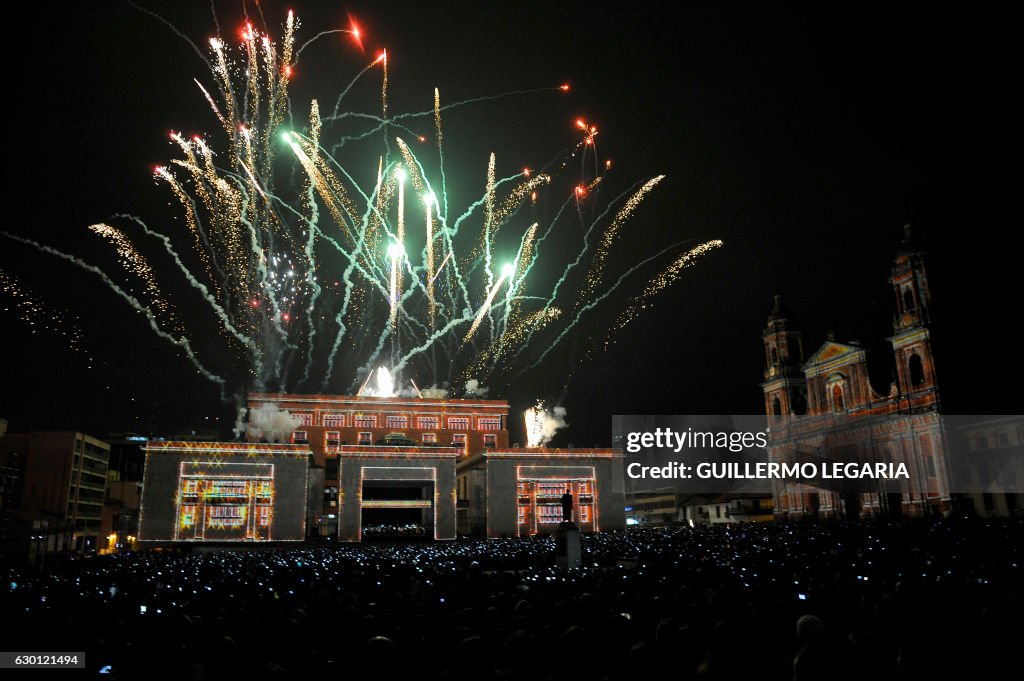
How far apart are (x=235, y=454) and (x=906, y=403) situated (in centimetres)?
5718

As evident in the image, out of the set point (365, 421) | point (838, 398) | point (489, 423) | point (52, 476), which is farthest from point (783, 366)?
point (52, 476)

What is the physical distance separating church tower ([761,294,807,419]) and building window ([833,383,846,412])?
5.30 meters

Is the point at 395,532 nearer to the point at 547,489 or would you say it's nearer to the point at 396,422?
the point at 547,489

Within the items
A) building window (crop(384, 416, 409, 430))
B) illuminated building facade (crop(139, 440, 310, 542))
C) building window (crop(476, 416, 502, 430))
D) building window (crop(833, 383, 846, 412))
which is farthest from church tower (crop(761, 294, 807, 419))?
illuminated building facade (crop(139, 440, 310, 542))

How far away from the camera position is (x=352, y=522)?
178 feet

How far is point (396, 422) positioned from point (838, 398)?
1837 inches

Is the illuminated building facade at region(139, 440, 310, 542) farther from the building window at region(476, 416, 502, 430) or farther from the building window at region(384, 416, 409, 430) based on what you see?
the building window at region(476, 416, 502, 430)

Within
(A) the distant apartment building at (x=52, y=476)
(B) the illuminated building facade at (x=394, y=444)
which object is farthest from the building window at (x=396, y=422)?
(A) the distant apartment building at (x=52, y=476)

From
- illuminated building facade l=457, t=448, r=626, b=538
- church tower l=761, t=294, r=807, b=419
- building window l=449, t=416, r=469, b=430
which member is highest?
church tower l=761, t=294, r=807, b=419

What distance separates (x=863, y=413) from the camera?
6494 centimetres

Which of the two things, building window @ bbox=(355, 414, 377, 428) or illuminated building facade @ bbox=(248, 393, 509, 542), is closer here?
illuminated building facade @ bbox=(248, 393, 509, 542)

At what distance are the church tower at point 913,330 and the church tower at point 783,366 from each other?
43.6 feet

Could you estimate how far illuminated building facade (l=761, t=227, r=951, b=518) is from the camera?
2266 inches

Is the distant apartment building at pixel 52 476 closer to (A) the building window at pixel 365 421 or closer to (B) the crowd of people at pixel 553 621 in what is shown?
(A) the building window at pixel 365 421
